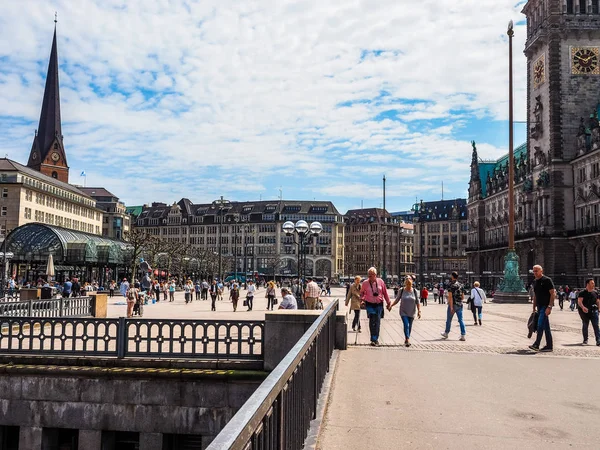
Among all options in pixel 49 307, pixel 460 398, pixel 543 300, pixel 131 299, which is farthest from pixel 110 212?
pixel 460 398

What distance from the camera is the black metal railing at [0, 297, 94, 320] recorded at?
18516 mm

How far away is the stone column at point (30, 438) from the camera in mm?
12883

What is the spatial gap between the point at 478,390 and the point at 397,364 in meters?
2.72

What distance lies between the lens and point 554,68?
75.4 m

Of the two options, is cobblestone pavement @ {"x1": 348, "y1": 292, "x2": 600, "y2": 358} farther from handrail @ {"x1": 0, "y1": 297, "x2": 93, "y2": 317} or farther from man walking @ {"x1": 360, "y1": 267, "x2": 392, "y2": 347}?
handrail @ {"x1": 0, "y1": 297, "x2": 93, "y2": 317}

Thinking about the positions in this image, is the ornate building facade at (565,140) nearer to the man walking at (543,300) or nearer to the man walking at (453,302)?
the man walking at (453,302)

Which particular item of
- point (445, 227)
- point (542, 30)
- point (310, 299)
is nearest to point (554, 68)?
point (542, 30)

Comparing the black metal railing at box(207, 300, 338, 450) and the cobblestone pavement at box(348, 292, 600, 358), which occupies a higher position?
the black metal railing at box(207, 300, 338, 450)

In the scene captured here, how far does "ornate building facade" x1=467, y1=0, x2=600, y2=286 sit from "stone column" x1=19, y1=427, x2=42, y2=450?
218 feet

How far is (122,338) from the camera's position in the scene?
13734mm

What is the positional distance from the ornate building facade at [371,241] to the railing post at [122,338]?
484 feet

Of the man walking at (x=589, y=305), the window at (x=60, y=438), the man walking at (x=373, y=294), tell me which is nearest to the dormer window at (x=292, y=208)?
the man walking at (x=589, y=305)

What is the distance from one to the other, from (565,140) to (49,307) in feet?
229

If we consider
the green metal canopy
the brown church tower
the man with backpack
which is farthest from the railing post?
the brown church tower
